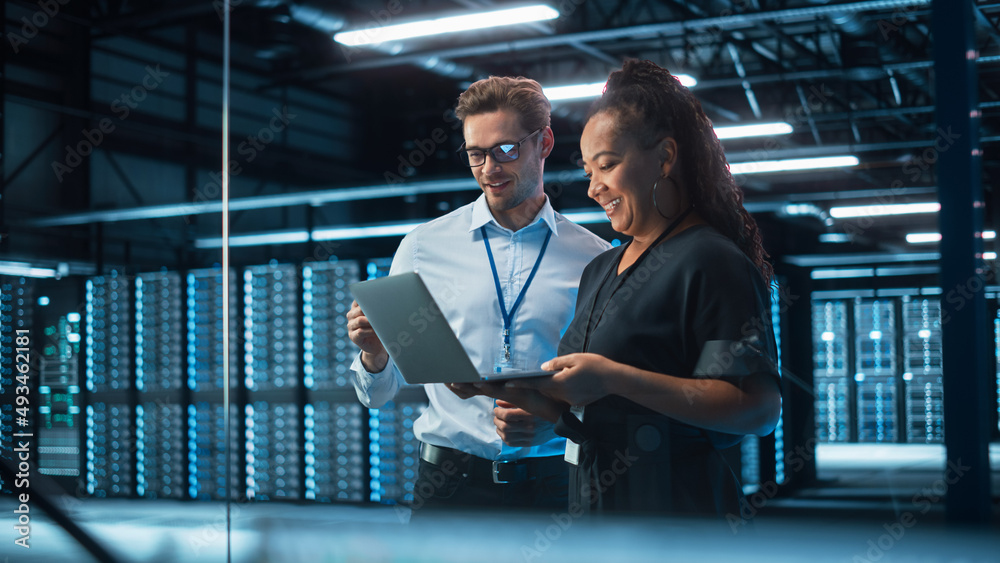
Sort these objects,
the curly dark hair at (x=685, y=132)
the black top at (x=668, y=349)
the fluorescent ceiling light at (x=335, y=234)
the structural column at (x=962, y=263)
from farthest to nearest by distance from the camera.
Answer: the fluorescent ceiling light at (x=335, y=234) < the structural column at (x=962, y=263) < the curly dark hair at (x=685, y=132) < the black top at (x=668, y=349)

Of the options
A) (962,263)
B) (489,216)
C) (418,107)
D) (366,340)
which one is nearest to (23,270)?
(418,107)

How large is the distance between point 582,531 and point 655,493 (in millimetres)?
280

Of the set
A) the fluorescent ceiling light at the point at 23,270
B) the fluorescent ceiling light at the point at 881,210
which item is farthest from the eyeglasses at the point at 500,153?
the fluorescent ceiling light at the point at 23,270

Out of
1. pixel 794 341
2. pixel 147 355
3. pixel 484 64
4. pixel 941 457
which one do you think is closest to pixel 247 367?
pixel 147 355

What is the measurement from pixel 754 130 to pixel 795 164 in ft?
1.25

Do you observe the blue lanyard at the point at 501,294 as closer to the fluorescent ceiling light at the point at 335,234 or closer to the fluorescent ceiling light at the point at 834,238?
the fluorescent ceiling light at the point at 335,234

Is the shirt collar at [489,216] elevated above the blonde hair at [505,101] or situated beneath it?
situated beneath

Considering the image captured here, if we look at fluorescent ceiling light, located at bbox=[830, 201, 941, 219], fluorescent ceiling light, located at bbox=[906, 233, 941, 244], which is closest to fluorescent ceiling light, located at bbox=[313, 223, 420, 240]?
fluorescent ceiling light, located at bbox=[830, 201, 941, 219]

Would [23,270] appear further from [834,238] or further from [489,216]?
[834,238]

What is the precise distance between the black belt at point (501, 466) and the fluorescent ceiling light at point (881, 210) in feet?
3.44

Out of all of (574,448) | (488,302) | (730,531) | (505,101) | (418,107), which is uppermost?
(418,107)

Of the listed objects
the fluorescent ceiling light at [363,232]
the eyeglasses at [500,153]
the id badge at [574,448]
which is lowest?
the id badge at [574,448]

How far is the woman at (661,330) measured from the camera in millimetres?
1228

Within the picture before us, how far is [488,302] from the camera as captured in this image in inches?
65.9
